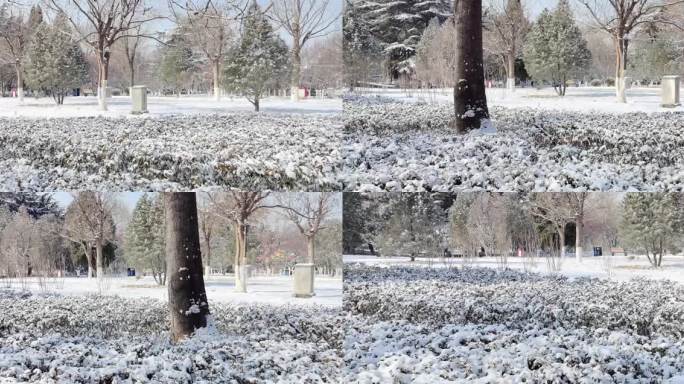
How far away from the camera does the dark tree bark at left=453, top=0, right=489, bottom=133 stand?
5254 millimetres

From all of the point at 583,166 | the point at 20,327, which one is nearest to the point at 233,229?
the point at 20,327

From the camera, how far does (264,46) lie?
17.9ft

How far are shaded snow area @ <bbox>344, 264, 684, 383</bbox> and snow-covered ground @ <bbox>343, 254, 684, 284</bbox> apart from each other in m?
0.04

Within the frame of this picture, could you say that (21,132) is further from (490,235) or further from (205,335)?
(490,235)

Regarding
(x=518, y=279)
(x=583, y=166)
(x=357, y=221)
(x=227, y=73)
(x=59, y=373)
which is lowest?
(x=59, y=373)

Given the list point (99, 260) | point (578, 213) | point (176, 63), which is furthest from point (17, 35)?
point (578, 213)

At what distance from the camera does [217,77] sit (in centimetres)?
543

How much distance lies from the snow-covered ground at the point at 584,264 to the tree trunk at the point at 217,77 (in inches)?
52.4

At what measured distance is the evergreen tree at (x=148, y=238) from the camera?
545 cm

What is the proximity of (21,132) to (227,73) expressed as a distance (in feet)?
4.63

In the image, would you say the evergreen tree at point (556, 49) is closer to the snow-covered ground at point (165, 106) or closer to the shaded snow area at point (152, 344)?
the snow-covered ground at point (165, 106)

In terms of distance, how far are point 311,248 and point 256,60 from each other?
1.26 metres

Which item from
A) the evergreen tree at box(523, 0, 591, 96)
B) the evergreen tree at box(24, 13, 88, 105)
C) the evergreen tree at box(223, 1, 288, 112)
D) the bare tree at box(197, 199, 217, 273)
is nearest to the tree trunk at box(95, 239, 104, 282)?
the bare tree at box(197, 199, 217, 273)

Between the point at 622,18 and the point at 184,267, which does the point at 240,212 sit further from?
the point at 622,18
